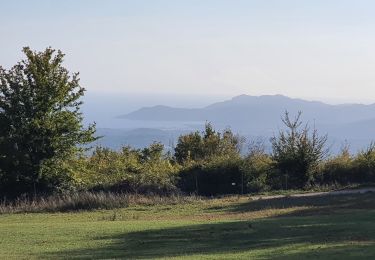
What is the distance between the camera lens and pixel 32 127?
3572 cm

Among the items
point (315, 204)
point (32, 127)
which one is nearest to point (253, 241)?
point (315, 204)

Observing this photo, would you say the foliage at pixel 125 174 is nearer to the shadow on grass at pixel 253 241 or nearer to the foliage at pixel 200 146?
the foliage at pixel 200 146

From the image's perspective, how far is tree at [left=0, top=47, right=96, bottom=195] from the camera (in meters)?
35.8

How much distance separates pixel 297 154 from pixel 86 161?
13.3 meters

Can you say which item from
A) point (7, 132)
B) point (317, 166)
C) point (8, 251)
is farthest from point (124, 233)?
point (317, 166)

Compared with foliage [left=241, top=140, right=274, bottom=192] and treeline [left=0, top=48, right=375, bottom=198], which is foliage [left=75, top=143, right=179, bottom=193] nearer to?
treeline [left=0, top=48, right=375, bottom=198]

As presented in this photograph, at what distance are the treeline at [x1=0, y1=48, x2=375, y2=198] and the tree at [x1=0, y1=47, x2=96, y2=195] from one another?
0.06m

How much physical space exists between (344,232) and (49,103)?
22.8 metres

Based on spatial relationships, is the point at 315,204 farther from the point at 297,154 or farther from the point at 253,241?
the point at 297,154

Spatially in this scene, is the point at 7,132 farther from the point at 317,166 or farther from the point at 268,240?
the point at 268,240

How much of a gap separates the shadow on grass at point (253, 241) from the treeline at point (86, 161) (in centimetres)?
1673

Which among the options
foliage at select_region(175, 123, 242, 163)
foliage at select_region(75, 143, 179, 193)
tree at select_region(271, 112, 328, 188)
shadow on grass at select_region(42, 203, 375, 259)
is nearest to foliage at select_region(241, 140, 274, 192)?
tree at select_region(271, 112, 328, 188)

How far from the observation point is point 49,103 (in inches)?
1436

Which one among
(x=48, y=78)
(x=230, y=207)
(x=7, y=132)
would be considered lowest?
(x=230, y=207)
